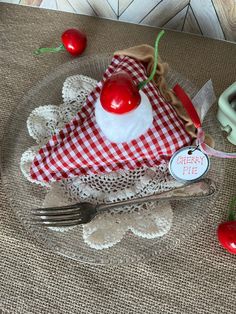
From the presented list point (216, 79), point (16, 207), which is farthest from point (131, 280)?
point (216, 79)

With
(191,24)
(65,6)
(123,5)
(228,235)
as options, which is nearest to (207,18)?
(191,24)

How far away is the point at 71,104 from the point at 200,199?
226mm

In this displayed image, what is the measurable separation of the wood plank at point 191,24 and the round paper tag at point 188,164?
0.27 m

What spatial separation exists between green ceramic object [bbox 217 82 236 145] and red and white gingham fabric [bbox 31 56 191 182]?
0.08 meters

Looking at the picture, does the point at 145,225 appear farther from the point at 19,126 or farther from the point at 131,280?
the point at 19,126

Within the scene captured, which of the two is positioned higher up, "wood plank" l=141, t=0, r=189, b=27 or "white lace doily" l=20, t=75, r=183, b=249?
"wood plank" l=141, t=0, r=189, b=27

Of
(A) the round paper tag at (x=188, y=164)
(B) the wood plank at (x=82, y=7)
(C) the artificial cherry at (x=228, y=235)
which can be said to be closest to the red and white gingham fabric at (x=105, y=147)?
(A) the round paper tag at (x=188, y=164)

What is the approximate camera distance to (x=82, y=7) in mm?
706

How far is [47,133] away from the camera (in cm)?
57

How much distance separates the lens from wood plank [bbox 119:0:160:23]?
26.0 inches

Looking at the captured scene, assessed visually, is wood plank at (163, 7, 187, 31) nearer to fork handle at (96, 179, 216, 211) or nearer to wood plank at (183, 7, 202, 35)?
wood plank at (183, 7, 202, 35)

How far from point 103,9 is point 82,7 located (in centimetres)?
4

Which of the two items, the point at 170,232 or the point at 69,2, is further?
the point at 69,2

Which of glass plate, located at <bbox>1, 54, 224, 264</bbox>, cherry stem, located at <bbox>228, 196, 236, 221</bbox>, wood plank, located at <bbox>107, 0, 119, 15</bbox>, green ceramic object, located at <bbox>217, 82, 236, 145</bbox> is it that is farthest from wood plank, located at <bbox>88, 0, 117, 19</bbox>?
cherry stem, located at <bbox>228, 196, 236, 221</bbox>
